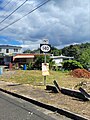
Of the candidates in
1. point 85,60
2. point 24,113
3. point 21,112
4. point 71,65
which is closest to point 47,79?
point 21,112

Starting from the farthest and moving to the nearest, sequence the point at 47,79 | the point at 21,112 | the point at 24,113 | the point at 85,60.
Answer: the point at 85,60 < the point at 47,79 < the point at 21,112 < the point at 24,113

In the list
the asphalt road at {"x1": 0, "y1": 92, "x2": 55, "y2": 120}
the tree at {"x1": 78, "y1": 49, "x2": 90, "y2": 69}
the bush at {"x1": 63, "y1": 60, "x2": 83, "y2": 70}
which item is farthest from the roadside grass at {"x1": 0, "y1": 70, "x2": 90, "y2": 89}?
the tree at {"x1": 78, "y1": 49, "x2": 90, "y2": 69}

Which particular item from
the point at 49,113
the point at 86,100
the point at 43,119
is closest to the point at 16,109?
the point at 49,113

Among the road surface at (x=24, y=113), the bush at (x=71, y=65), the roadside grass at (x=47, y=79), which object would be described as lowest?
the road surface at (x=24, y=113)

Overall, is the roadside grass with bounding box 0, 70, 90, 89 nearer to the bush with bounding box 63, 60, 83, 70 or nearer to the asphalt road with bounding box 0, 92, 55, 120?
→ the asphalt road with bounding box 0, 92, 55, 120

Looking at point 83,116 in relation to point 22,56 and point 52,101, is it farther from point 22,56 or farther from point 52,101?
point 22,56

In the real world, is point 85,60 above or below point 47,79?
above

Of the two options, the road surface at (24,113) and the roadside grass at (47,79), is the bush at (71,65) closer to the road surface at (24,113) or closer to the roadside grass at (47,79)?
the roadside grass at (47,79)

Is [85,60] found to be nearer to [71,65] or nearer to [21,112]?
[71,65]

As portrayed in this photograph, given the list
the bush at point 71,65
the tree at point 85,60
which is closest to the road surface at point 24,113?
the bush at point 71,65

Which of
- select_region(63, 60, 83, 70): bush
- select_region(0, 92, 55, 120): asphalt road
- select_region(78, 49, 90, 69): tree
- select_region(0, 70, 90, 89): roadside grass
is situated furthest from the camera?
select_region(78, 49, 90, 69): tree

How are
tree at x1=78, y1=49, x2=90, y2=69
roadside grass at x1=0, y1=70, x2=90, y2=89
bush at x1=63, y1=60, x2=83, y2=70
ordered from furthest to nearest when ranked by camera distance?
tree at x1=78, y1=49, x2=90, y2=69 → bush at x1=63, y1=60, x2=83, y2=70 → roadside grass at x1=0, y1=70, x2=90, y2=89

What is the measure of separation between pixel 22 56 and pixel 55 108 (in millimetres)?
62322

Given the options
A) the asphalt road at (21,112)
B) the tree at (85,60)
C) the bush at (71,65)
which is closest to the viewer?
the asphalt road at (21,112)
